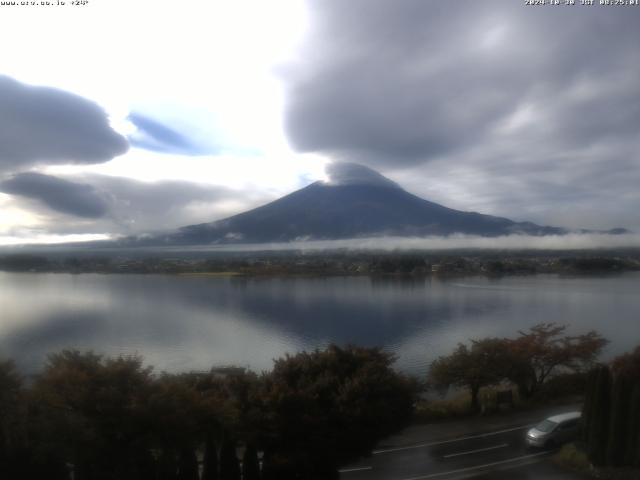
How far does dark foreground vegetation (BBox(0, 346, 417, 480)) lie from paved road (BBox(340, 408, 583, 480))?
2.03 feet

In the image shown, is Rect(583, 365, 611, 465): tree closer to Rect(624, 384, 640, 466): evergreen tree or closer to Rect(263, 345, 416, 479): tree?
Rect(624, 384, 640, 466): evergreen tree

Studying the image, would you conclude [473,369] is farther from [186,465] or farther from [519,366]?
[186,465]

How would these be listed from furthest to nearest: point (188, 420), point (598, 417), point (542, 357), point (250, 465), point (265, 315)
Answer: point (265, 315), point (542, 357), point (598, 417), point (250, 465), point (188, 420)

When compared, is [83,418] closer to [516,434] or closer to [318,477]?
[318,477]

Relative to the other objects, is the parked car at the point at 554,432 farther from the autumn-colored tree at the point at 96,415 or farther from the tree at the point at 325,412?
the autumn-colored tree at the point at 96,415

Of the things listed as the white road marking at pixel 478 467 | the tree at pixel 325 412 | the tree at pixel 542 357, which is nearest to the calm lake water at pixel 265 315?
the tree at pixel 542 357

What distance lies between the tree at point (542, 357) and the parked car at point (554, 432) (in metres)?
2.71

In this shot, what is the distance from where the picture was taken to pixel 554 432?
6875 millimetres

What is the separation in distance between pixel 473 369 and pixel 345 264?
106 feet

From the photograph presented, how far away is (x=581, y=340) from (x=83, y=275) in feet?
92.4

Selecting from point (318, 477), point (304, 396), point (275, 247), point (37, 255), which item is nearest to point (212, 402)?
point (304, 396)

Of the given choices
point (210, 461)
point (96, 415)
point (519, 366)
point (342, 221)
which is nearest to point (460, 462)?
point (210, 461)

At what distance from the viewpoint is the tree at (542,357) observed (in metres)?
9.93

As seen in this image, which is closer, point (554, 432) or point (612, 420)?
point (612, 420)
